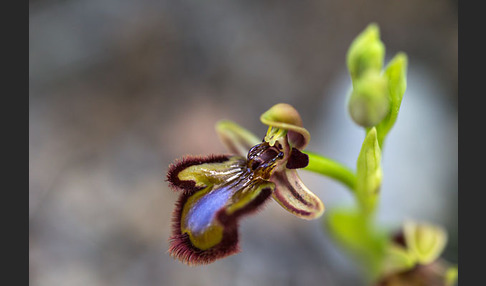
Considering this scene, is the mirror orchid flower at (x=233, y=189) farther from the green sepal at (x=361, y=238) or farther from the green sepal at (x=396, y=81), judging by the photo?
the green sepal at (x=361, y=238)

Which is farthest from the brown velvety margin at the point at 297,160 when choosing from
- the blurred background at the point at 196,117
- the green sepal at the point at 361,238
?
the blurred background at the point at 196,117

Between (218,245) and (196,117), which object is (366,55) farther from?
(196,117)

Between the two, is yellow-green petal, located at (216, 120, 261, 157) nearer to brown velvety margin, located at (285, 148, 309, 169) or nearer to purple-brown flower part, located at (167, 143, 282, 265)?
purple-brown flower part, located at (167, 143, 282, 265)

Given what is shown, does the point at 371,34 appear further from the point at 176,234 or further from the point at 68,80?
the point at 68,80

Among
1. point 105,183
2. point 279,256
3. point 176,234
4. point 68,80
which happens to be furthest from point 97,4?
point 176,234

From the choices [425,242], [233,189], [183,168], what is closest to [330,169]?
[233,189]
